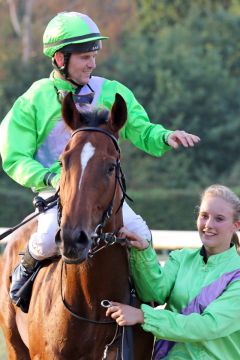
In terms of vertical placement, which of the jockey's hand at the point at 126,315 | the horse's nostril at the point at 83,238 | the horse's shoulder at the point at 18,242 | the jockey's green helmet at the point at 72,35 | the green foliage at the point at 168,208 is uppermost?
the jockey's green helmet at the point at 72,35

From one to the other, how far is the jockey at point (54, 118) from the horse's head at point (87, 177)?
25.3 inches

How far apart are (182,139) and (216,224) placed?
56 cm

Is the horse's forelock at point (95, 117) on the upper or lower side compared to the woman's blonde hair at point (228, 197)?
upper

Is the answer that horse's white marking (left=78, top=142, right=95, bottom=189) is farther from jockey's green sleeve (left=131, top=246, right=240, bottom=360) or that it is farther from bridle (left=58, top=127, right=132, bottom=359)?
jockey's green sleeve (left=131, top=246, right=240, bottom=360)

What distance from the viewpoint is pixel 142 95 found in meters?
33.0

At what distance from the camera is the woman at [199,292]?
477 cm

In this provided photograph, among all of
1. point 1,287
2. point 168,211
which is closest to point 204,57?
point 168,211

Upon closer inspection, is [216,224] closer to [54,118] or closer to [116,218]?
[116,218]

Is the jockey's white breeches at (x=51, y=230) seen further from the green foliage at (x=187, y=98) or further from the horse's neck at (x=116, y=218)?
the green foliage at (x=187, y=98)

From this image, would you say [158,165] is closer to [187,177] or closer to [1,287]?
[187,177]

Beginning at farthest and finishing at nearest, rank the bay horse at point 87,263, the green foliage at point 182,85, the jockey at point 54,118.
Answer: the green foliage at point 182,85, the jockey at point 54,118, the bay horse at point 87,263

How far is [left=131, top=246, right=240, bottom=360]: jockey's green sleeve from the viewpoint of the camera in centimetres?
476

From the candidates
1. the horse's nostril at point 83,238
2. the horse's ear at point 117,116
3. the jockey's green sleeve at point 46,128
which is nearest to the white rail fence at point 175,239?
the jockey's green sleeve at point 46,128

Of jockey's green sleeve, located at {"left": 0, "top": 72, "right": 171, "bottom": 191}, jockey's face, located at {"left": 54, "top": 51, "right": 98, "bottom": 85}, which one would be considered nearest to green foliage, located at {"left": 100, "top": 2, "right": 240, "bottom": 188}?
jockey's green sleeve, located at {"left": 0, "top": 72, "right": 171, "bottom": 191}
